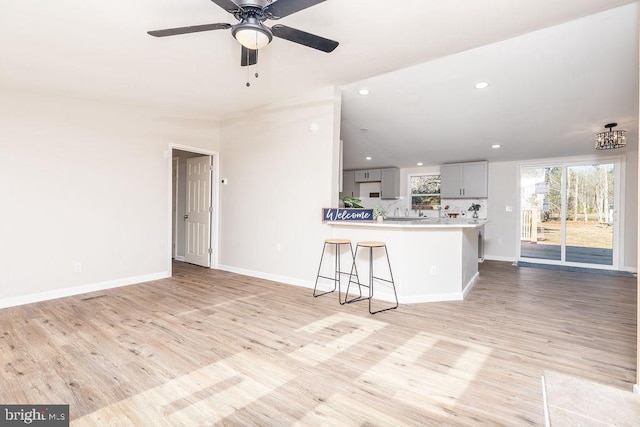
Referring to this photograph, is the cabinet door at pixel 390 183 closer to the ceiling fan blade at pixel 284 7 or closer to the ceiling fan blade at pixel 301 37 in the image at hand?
the ceiling fan blade at pixel 301 37

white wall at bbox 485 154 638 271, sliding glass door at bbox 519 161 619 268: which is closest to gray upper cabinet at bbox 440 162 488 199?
white wall at bbox 485 154 638 271

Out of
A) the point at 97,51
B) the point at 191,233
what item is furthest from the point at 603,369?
the point at 191,233

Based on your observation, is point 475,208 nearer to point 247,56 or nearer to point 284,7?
point 247,56

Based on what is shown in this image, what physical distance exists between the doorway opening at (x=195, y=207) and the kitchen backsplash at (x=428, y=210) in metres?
4.32

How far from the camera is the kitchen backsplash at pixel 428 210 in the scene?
714 centimetres

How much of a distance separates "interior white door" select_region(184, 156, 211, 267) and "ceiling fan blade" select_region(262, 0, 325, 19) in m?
3.91

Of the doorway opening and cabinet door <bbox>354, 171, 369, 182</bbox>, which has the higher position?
cabinet door <bbox>354, 171, 369, 182</bbox>

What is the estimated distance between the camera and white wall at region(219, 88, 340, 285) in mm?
4109

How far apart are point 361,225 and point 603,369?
245cm

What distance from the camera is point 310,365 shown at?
2.20 m

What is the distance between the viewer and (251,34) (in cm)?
202

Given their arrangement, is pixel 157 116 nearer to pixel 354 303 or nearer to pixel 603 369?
pixel 354 303

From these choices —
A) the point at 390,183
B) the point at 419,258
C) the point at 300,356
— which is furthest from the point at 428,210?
the point at 300,356

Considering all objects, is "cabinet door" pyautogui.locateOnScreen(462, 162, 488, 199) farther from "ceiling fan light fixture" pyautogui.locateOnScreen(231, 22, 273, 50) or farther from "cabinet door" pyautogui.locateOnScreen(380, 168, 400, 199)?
"ceiling fan light fixture" pyautogui.locateOnScreen(231, 22, 273, 50)
